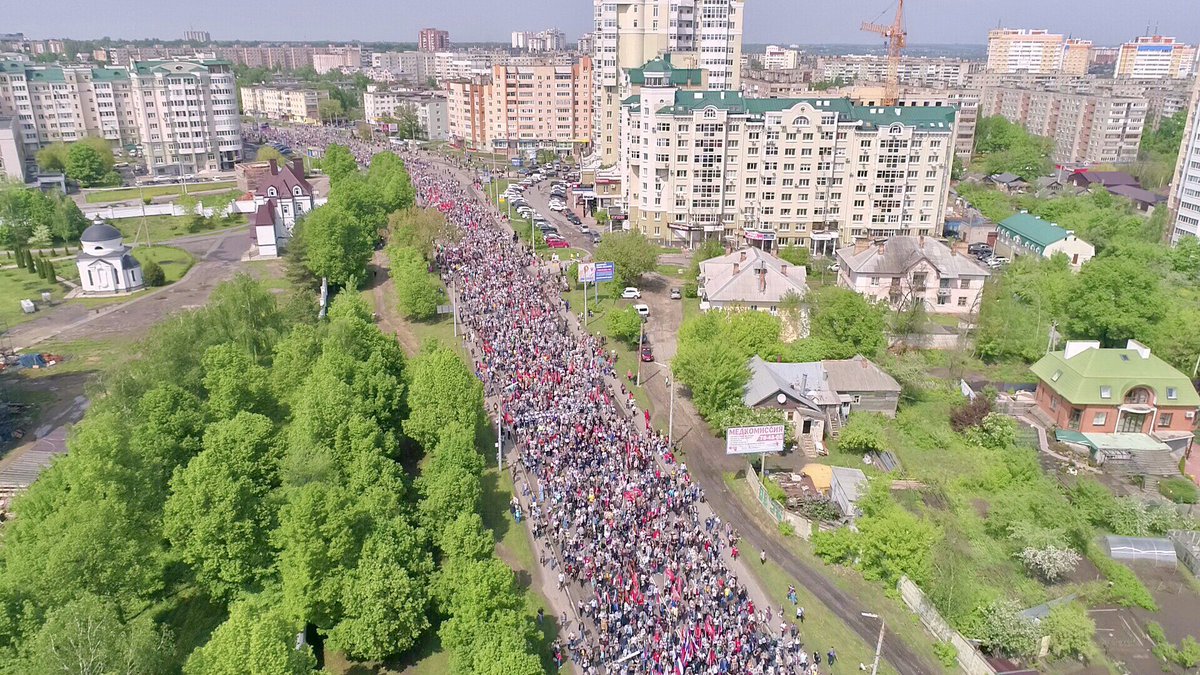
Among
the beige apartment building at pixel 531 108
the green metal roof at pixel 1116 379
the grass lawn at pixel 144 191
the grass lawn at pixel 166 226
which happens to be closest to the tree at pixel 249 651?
the green metal roof at pixel 1116 379

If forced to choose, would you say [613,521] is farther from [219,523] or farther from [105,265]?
[105,265]

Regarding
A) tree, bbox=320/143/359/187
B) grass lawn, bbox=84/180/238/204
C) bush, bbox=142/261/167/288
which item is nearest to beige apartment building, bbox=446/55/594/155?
tree, bbox=320/143/359/187

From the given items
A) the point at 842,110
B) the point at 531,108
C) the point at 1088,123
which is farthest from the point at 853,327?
the point at 1088,123

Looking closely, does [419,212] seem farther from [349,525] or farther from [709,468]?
[349,525]

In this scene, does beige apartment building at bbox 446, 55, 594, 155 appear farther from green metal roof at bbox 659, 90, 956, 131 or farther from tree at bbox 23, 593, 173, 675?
tree at bbox 23, 593, 173, 675

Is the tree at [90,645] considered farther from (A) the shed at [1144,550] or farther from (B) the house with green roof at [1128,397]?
(B) the house with green roof at [1128,397]

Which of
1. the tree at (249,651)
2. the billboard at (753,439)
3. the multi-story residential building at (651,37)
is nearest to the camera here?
the tree at (249,651)
